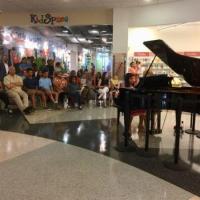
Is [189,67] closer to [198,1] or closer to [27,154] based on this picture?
[27,154]

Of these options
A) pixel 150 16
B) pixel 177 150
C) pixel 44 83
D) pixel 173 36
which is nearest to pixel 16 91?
pixel 44 83

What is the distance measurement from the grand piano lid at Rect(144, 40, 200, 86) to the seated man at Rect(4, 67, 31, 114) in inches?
175

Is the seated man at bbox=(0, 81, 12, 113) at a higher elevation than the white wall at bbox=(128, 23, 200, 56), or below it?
below

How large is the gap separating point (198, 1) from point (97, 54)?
13.7 meters

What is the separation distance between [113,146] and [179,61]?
182cm

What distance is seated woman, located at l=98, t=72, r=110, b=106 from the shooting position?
1034 centimetres

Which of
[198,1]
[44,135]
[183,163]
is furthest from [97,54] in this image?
[183,163]

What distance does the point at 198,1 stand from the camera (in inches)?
342

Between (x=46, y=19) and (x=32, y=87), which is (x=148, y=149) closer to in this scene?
(x=32, y=87)

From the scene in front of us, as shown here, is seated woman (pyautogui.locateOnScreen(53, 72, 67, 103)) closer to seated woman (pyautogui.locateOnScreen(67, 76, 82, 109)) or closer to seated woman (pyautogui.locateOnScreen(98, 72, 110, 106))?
seated woman (pyautogui.locateOnScreen(67, 76, 82, 109))

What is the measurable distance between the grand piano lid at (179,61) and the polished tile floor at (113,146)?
124cm

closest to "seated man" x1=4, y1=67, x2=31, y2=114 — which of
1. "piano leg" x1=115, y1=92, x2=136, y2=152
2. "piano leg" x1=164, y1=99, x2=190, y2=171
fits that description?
"piano leg" x1=115, y1=92, x2=136, y2=152

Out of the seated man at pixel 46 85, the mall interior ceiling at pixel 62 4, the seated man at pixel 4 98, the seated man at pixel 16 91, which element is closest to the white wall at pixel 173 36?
the mall interior ceiling at pixel 62 4

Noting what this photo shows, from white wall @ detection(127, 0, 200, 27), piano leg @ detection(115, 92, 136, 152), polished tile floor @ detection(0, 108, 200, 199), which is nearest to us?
polished tile floor @ detection(0, 108, 200, 199)
